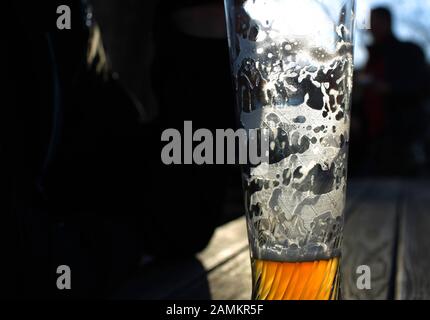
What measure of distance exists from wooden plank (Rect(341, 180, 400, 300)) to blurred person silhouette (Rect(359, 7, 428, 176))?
237 centimetres

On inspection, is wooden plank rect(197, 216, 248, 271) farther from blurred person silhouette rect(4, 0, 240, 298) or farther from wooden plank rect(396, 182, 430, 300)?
wooden plank rect(396, 182, 430, 300)

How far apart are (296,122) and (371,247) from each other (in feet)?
2.66

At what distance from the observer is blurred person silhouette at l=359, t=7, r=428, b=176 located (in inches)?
168

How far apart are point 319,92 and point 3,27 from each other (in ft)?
1.79

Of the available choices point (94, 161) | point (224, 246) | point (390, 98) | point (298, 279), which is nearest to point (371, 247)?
point (224, 246)

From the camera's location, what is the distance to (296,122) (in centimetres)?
45

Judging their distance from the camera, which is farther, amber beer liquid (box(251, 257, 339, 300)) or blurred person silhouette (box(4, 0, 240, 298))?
blurred person silhouette (box(4, 0, 240, 298))

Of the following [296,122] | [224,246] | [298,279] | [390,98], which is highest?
[390,98]

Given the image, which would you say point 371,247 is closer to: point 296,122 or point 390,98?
point 296,122

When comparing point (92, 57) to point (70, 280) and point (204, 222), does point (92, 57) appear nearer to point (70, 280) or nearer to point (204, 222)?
point (204, 222)

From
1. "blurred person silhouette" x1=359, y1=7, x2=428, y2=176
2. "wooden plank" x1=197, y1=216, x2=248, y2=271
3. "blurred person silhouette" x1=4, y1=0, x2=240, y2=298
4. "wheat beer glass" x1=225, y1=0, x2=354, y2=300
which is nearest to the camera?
"wheat beer glass" x1=225, y1=0, x2=354, y2=300

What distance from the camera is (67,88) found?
92cm

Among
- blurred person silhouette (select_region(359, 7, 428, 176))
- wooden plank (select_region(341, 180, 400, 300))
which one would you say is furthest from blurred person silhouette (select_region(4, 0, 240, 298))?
blurred person silhouette (select_region(359, 7, 428, 176))

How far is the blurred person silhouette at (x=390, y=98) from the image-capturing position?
4270 mm
